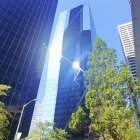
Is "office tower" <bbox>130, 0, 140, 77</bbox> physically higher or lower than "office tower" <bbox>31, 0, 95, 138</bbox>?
lower

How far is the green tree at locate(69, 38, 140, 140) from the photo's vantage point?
13.9m

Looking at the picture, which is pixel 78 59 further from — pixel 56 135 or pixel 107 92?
pixel 107 92

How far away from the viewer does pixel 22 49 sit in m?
88.6

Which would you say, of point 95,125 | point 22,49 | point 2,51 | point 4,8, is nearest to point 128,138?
point 95,125

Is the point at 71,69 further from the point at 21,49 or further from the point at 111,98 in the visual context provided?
the point at 111,98

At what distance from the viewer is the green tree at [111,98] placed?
13.9 metres

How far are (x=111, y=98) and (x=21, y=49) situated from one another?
248 feet

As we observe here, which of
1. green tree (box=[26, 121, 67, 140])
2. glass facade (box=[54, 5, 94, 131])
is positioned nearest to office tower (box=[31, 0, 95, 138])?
glass facade (box=[54, 5, 94, 131])

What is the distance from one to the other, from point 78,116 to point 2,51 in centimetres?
6692

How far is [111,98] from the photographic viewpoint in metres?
14.9

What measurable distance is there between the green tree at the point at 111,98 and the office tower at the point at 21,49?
52.8 metres

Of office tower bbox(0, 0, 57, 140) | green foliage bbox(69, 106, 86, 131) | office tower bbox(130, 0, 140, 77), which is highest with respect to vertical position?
office tower bbox(0, 0, 57, 140)

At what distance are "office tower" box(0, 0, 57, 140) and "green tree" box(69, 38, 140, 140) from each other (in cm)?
5279

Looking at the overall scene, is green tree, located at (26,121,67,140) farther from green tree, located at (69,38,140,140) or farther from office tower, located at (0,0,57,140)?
green tree, located at (69,38,140,140)
